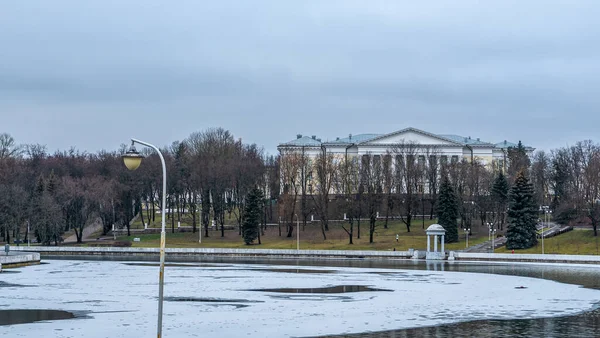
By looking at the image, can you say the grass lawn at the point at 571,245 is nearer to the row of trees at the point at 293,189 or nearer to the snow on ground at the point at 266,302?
the row of trees at the point at 293,189

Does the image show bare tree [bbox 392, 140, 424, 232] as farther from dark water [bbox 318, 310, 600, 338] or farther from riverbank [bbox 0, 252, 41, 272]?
dark water [bbox 318, 310, 600, 338]

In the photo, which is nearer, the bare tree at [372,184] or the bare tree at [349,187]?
the bare tree at [372,184]

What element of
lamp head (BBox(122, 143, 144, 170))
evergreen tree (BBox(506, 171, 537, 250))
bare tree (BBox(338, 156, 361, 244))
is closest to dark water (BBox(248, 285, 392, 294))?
lamp head (BBox(122, 143, 144, 170))

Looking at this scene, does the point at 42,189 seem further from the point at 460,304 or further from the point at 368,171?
the point at 460,304

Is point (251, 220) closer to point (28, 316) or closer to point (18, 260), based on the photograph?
point (18, 260)

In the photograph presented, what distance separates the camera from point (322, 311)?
36.2 metres

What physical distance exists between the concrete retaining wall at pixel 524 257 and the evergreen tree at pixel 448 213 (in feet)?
41.0

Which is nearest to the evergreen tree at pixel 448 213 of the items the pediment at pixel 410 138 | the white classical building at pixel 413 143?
the white classical building at pixel 413 143

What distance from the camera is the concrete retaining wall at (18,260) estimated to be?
224ft

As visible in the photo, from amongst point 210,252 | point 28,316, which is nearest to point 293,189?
point 210,252

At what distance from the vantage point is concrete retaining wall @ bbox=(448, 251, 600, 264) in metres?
80.9

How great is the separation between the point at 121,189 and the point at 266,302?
8180 cm

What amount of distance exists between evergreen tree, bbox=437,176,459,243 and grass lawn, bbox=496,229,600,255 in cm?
894

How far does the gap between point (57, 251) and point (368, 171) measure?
45215mm
